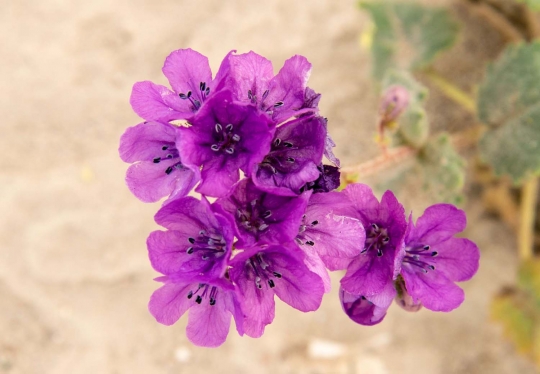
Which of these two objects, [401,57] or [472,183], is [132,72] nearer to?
[401,57]

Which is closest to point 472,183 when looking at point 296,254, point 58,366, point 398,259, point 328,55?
point 328,55

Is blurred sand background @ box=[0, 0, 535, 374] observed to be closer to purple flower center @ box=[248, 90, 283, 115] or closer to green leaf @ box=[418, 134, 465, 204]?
green leaf @ box=[418, 134, 465, 204]

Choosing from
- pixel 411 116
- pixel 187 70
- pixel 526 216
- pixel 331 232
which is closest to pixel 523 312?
pixel 526 216

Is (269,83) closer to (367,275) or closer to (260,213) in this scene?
(260,213)

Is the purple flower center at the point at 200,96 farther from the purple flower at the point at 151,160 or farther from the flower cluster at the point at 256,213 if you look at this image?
the purple flower at the point at 151,160

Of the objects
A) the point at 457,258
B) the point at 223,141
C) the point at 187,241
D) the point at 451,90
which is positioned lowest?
the point at 451,90
